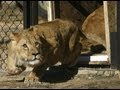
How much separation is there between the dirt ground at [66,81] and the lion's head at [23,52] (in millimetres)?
279

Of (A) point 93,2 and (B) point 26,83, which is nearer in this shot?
(B) point 26,83

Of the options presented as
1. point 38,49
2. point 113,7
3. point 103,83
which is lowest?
point 103,83

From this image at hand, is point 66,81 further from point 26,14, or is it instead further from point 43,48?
point 26,14

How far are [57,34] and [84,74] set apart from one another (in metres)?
0.72

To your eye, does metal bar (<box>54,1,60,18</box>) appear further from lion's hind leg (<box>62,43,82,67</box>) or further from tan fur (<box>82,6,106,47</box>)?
lion's hind leg (<box>62,43,82,67</box>)

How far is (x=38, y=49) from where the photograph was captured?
548 cm

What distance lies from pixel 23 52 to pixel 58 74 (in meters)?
1.10

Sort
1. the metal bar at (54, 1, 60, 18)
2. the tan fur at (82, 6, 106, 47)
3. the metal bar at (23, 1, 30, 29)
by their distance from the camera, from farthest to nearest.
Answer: the metal bar at (54, 1, 60, 18) < the tan fur at (82, 6, 106, 47) < the metal bar at (23, 1, 30, 29)

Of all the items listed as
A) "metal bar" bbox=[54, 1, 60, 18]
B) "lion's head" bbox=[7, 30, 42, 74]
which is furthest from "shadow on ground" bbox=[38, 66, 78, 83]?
"metal bar" bbox=[54, 1, 60, 18]

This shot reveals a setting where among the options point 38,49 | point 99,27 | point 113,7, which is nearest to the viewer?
point 38,49

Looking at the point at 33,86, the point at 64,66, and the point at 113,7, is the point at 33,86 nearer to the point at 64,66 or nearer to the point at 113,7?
the point at 64,66

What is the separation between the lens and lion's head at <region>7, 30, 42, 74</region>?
5445 mm

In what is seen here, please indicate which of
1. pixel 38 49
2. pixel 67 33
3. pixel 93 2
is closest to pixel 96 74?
pixel 67 33

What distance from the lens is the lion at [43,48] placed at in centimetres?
550
